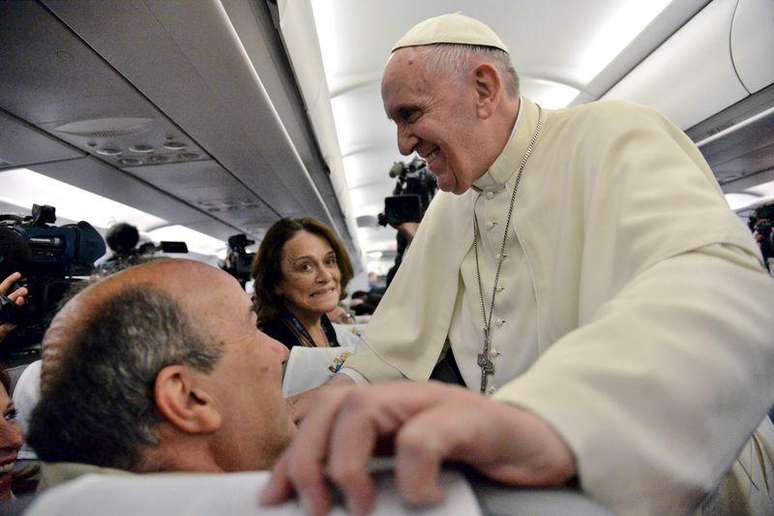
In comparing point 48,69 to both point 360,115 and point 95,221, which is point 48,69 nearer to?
point 360,115

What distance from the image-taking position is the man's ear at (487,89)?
1.61 m

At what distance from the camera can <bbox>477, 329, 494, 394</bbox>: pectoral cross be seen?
154 cm

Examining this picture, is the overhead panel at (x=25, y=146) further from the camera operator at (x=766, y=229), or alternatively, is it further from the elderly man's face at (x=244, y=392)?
the camera operator at (x=766, y=229)

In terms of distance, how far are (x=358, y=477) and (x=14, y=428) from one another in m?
1.93

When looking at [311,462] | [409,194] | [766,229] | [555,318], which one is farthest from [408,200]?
[766,229]

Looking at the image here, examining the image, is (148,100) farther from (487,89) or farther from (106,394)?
(106,394)

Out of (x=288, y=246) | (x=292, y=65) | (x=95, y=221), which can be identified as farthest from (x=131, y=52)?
(x=95, y=221)

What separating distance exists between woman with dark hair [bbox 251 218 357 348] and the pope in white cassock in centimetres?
121

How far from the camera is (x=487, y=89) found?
5.38 ft

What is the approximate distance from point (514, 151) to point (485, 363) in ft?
2.32

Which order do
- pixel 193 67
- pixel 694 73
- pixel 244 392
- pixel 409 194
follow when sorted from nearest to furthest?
pixel 244 392
pixel 193 67
pixel 409 194
pixel 694 73

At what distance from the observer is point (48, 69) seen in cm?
206

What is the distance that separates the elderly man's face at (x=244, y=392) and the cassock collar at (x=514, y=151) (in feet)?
3.06

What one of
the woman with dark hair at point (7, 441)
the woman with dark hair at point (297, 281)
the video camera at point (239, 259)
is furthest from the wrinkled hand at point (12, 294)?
the video camera at point (239, 259)
